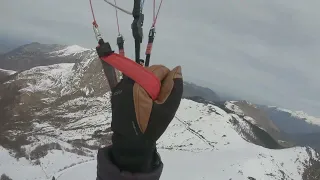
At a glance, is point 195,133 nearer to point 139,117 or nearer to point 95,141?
point 95,141

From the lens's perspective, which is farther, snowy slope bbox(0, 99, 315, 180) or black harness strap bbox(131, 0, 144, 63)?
snowy slope bbox(0, 99, 315, 180)

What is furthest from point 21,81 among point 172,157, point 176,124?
point 172,157

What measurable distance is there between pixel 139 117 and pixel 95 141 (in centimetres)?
11751

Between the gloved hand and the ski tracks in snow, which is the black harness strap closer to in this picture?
the gloved hand

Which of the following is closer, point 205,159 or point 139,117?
point 139,117

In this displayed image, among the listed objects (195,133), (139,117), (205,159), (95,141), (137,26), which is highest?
(137,26)

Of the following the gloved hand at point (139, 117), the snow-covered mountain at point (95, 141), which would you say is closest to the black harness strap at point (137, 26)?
the gloved hand at point (139, 117)

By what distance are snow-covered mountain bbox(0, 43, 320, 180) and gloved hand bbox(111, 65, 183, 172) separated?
6060cm

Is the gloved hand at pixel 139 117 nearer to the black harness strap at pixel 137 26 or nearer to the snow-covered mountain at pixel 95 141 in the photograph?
the black harness strap at pixel 137 26

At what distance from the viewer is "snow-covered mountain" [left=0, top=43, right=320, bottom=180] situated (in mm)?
84438

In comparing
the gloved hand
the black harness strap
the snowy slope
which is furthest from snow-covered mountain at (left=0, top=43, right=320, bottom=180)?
the gloved hand

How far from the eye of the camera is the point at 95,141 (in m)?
119

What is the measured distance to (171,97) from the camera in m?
4.05

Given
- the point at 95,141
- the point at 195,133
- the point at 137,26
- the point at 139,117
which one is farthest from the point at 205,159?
the point at 139,117
